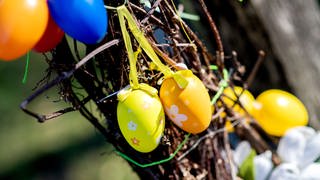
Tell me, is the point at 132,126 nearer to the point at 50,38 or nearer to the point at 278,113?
Answer: the point at 50,38

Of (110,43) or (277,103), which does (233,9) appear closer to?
(277,103)

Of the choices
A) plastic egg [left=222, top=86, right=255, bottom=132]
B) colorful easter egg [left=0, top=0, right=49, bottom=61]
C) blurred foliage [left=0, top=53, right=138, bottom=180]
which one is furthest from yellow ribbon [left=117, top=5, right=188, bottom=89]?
blurred foliage [left=0, top=53, right=138, bottom=180]

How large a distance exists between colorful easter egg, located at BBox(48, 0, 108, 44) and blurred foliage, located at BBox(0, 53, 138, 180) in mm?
1260

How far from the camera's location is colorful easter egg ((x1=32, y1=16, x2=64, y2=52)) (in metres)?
0.71

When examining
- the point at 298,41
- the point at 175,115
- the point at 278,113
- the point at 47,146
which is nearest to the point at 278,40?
the point at 298,41

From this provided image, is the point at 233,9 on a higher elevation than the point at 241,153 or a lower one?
higher

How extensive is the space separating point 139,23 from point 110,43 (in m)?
0.05

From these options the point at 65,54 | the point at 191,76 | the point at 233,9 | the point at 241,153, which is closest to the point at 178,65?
the point at 191,76

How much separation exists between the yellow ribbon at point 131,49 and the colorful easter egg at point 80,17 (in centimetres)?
5

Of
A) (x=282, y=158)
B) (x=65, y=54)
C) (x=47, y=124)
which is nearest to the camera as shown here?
(x=65, y=54)

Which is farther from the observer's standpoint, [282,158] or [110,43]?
[282,158]

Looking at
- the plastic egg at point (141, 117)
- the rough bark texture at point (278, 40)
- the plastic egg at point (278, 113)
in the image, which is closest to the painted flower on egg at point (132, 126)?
the plastic egg at point (141, 117)

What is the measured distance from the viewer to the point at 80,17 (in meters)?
0.68

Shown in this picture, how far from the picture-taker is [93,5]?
0.69m
